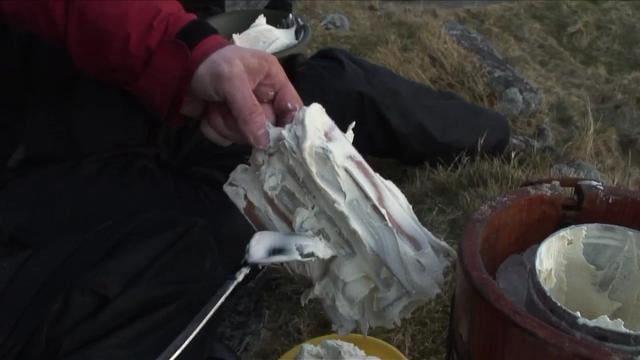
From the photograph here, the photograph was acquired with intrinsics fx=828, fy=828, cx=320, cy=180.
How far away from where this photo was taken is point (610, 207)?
1.21m

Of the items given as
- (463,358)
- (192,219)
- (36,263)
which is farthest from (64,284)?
(463,358)

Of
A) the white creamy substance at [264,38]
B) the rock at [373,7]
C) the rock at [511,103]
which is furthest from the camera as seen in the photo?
the rock at [373,7]

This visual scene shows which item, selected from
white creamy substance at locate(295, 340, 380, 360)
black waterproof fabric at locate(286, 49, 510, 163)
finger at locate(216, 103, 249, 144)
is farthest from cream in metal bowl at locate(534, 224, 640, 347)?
black waterproof fabric at locate(286, 49, 510, 163)

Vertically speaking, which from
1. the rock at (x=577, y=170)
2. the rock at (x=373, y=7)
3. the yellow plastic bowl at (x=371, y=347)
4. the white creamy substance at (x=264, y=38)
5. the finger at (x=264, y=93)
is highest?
the finger at (x=264, y=93)

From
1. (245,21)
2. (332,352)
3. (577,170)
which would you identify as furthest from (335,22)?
(332,352)

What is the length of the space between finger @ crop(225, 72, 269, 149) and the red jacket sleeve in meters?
0.13

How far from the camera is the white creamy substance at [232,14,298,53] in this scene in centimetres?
200

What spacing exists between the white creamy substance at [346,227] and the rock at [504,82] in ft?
4.46

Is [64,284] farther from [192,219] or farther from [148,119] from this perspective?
[148,119]

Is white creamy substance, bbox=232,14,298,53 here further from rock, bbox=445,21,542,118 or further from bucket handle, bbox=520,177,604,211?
bucket handle, bbox=520,177,604,211

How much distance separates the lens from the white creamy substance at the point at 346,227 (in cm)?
125

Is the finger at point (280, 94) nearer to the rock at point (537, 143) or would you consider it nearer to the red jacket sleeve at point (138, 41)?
the red jacket sleeve at point (138, 41)

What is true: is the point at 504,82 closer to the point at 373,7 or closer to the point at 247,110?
the point at 373,7

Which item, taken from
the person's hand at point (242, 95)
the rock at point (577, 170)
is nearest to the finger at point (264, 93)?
the person's hand at point (242, 95)
